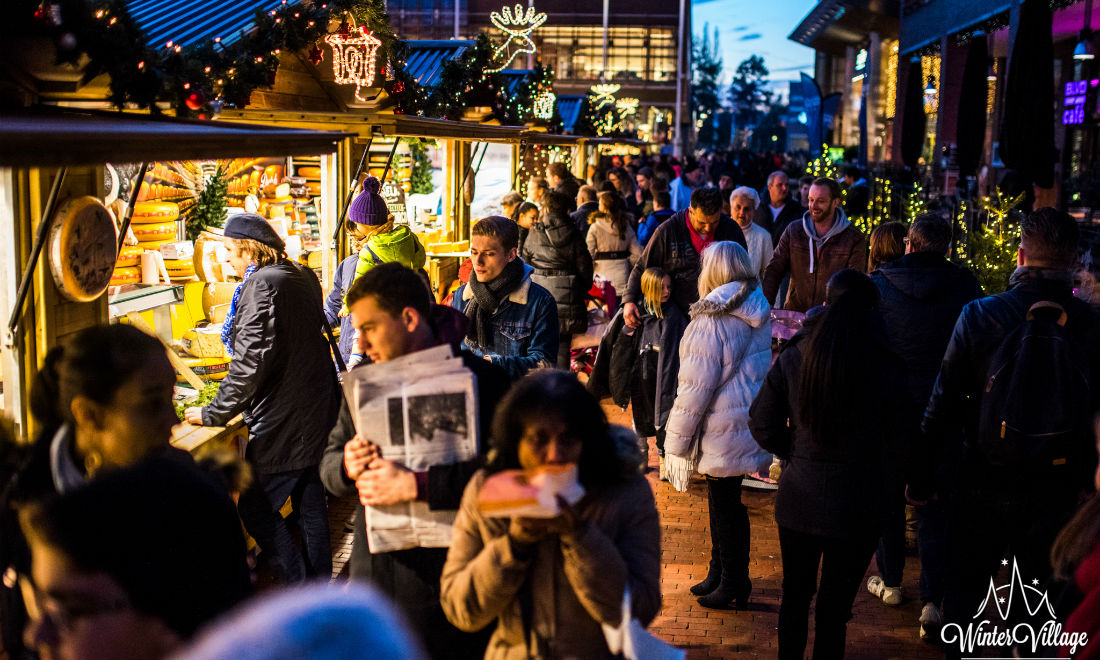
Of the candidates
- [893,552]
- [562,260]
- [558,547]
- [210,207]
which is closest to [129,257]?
[210,207]

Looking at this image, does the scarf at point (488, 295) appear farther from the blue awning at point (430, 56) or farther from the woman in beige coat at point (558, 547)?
the blue awning at point (430, 56)

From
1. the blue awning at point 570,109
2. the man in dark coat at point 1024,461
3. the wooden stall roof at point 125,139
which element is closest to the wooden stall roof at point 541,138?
the blue awning at point 570,109

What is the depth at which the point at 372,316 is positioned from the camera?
8.92 feet

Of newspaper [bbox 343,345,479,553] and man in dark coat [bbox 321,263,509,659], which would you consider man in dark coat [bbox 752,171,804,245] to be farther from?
newspaper [bbox 343,345,479,553]

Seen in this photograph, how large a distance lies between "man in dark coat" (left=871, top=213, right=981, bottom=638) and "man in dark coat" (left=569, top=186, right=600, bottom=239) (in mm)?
5804

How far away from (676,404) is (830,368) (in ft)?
5.22

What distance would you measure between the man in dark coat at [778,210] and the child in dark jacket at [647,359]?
377 centimetres

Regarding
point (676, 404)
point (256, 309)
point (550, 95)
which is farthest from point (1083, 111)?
point (256, 309)

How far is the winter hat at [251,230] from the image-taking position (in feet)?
15.0

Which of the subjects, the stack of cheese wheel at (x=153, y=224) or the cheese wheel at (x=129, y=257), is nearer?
the cheese wheel at (x=129, y=257)

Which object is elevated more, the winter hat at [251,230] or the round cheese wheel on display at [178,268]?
the winter hat at [251,230]

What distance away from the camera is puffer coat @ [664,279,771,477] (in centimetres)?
498

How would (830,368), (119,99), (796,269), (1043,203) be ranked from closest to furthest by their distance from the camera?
(830,368)
(119,99)
(796,269)
(1043,203)

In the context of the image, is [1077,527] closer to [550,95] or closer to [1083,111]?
[550,95]
